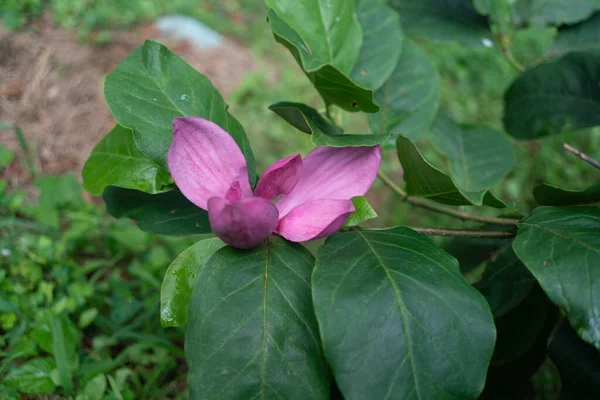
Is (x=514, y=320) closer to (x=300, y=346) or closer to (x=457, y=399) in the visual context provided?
(x=457, y=399)

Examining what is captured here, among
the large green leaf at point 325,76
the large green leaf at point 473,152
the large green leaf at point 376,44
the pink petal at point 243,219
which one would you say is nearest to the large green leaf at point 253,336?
the pink petal at point 243,219

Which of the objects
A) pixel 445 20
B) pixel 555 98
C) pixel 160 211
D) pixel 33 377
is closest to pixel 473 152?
pixel 555 98

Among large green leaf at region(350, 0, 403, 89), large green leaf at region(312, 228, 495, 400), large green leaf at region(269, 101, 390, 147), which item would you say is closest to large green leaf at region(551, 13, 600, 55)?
large green leaf at region(350, 0, 403, 89)

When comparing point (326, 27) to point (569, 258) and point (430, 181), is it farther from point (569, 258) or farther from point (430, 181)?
point (569, 258)

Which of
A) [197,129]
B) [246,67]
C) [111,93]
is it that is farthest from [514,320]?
[246,67]

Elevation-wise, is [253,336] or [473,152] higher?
[253,336]
